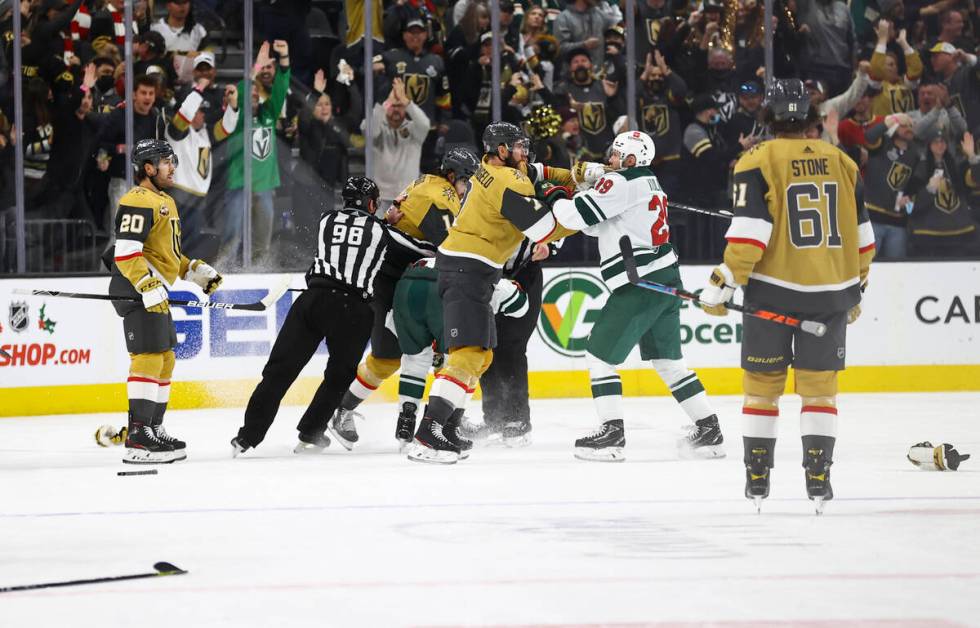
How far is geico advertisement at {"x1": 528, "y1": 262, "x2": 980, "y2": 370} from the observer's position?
9172 mm

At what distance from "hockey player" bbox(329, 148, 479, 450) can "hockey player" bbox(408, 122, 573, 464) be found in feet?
2.02

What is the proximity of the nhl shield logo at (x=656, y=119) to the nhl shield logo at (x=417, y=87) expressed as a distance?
1.53m

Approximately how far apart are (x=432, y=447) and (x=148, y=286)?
4.29ft

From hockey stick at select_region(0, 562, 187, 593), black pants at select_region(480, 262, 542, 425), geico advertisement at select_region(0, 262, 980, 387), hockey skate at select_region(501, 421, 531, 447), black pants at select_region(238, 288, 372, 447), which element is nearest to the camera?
hockey stick at select_region(0, 562, 187, 593)

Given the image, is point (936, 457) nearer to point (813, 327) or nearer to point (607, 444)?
point (607, 444)

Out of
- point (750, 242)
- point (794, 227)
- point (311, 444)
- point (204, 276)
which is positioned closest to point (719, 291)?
point (750, 242)

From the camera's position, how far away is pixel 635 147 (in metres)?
5.95

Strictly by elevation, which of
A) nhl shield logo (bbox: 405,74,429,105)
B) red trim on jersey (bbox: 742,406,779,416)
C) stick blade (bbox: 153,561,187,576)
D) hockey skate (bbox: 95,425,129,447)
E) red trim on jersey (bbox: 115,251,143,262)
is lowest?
hockey skate (bbox: 95,425,129,447)

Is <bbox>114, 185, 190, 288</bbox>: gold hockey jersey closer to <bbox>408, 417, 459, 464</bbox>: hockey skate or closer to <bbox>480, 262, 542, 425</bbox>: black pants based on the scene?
<bbox>408, 417, 459, 464</bbox>: hockey skate

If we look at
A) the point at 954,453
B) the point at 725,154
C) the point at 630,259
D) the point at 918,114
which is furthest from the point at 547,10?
the point at 954,453

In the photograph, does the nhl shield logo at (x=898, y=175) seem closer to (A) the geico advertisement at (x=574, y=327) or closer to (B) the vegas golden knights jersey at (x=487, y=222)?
(A) the geico advertisement at (x=574, y=327)

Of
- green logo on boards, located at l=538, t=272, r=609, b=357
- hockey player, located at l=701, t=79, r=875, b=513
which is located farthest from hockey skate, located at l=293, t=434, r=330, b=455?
green logo on boards, located at l=538, t=272, r=609, b=357

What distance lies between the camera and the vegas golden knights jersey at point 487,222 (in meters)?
5.83

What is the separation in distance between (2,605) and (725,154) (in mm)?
7663
